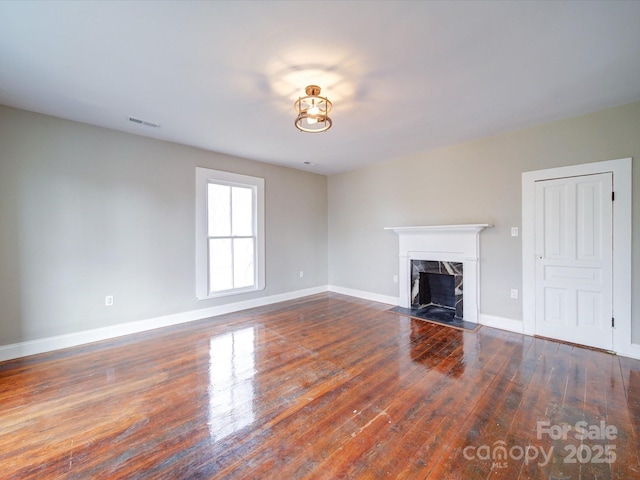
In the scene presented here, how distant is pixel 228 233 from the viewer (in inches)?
174

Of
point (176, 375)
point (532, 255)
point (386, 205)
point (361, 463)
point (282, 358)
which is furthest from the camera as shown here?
point (386, 205)

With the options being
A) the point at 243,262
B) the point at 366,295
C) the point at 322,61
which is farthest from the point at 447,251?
the point at 243,262

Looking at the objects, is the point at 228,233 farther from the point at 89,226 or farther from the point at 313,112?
the point at 313,112

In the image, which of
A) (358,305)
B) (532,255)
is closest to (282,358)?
(358,305)

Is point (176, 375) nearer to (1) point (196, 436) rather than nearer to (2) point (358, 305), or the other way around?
(1) point (196, 436)

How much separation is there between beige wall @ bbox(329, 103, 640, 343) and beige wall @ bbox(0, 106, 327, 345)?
2453mm

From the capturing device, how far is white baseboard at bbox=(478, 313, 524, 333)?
3408 mm

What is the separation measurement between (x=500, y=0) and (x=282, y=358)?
315 centimetres

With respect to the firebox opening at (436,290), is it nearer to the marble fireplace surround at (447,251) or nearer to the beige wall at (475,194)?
the marble fireplace surround at (447,251)

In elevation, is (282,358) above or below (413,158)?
below

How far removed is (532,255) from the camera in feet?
10.8

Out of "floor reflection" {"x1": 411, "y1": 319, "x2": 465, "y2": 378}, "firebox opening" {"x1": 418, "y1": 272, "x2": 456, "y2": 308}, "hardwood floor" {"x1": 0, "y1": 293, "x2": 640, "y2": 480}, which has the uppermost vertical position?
"firebox opening" {"x1": 418, "y1": 272, "x2": 456, "y2": 308}

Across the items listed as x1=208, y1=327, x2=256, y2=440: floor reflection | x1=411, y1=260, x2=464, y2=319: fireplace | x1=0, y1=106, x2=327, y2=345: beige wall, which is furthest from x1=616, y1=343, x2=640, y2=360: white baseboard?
x1=0, y1=106, x2=327, y2=345: beige wall

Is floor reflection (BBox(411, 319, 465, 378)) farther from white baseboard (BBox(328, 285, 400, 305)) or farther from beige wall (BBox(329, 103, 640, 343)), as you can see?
white baseboard (BBox(328, 285, 400, 305))
